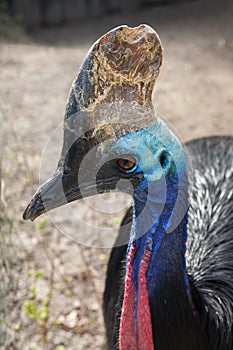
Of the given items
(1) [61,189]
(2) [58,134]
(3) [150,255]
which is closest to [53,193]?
(1) [61,189]

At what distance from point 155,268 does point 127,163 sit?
1.00ft

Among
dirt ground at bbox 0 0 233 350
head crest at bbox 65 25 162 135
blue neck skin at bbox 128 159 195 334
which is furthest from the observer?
dirt ground at bbox 0 0 233 350

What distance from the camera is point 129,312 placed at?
1.68m

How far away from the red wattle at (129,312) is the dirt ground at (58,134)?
3.48 feet

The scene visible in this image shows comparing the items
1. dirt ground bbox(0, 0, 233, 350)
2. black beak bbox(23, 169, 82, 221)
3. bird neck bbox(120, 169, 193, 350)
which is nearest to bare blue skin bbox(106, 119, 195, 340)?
bird neck bbox(120, 169, 193, 350)

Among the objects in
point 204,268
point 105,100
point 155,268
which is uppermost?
point 105,100

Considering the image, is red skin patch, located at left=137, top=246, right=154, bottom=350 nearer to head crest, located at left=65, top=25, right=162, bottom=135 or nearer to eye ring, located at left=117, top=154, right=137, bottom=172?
eye ring, located at left=117, top=154, right=137, bottom=172

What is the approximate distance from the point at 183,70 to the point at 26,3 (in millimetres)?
2344

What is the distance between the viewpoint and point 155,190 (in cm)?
160

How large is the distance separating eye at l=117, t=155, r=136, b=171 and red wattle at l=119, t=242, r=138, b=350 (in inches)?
9.1

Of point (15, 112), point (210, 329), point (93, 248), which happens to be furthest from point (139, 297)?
point (15, 112)

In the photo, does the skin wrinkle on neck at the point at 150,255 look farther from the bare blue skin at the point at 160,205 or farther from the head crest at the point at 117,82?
the head crest at the point at 117,82

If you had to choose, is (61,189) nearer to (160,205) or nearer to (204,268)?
(160,205)

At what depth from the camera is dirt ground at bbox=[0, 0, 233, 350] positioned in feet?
9.69
